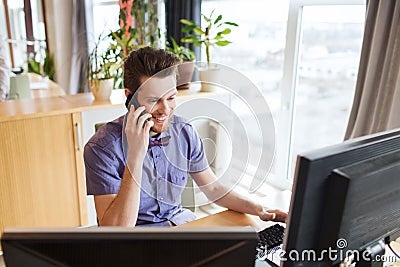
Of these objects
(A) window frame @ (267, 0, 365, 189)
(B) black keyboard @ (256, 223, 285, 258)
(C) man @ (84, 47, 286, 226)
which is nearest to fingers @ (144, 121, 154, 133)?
(C) man @ (84, 47, 286, 226)

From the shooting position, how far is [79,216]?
240cm

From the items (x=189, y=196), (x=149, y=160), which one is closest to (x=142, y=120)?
(x=149, y=160)

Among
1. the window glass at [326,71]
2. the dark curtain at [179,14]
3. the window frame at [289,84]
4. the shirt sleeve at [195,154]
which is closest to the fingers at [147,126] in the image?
the shirt sleeve at [195,154]

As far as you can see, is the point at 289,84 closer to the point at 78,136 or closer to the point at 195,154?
the point at 195,154

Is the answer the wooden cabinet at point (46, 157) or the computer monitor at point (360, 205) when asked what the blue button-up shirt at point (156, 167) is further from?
the computer monitor at point (360, 205)

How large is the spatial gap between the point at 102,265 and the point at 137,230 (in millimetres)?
81

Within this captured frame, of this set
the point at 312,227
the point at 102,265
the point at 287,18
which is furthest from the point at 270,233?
the point at 287,18

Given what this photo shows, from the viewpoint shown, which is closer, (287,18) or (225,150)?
(225,150)

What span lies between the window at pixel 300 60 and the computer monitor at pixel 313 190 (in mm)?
1376

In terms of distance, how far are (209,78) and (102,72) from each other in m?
0.66

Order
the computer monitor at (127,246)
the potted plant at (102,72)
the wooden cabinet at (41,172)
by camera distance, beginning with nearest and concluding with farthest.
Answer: the computer monitor at (127,246)
the wooden cabinet at (41,172)
the potted plant at (102,72)


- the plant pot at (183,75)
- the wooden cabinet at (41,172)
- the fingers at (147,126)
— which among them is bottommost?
the wooden cabinet at (41,172)

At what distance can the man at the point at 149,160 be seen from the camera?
A: 4.30 feet

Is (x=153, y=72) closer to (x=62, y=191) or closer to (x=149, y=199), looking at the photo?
(x=149, y=199)
